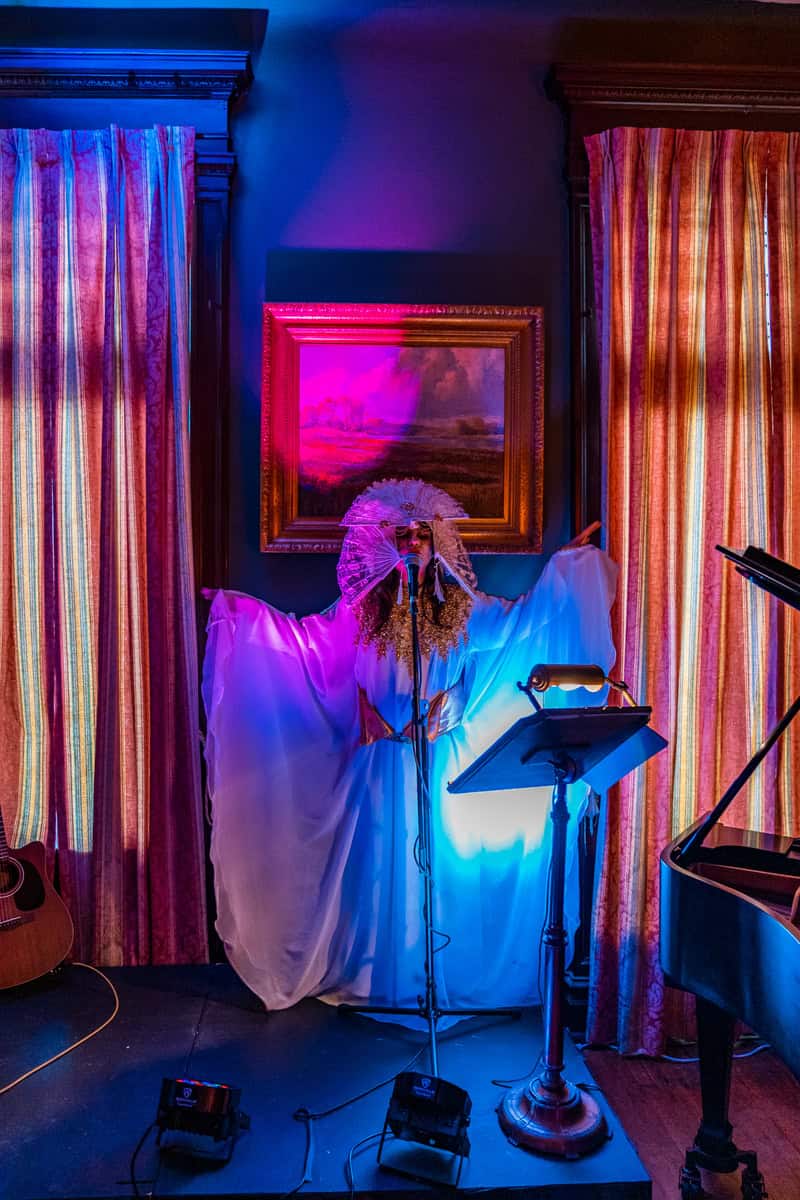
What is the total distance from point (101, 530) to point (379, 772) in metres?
1.33

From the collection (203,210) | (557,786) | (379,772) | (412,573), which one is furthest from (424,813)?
(203,210)

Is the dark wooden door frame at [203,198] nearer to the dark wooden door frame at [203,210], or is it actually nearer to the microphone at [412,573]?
the dark wooden door frame at [203,210]

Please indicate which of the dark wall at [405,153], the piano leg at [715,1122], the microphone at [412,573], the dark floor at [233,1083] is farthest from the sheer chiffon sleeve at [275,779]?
the piano leg at [715,1122]

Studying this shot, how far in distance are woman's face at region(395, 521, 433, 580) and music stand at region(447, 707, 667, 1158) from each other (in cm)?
79

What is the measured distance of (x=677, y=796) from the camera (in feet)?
10.7

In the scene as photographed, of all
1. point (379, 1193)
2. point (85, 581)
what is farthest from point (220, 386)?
point (379, 1193)

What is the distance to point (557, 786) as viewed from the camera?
2.26 m

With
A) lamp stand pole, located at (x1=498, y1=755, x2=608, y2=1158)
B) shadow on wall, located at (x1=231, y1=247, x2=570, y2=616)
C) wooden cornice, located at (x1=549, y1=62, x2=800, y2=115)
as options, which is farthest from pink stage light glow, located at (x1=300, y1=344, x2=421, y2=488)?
lamp stand pole, located at (x1=498, y1=755, x2=608, y2=1158)

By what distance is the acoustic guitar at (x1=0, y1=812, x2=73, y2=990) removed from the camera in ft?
9.79

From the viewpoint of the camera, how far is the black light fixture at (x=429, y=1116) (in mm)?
2186

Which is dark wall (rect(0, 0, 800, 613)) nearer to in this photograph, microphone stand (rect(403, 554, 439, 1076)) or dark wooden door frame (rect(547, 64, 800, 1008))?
dark wooden door frame (rect(547, 64, 800, 1008))

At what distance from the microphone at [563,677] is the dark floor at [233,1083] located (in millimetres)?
1170

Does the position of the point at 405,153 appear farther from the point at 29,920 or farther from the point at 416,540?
the point at 29,920

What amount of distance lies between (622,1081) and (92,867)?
6.48 feet
